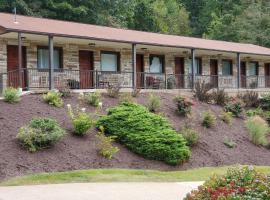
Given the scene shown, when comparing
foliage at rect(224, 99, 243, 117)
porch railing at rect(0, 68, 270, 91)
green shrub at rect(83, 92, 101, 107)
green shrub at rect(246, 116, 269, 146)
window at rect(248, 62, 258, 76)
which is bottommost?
green shrub at rect(246, 116, 269, 146)

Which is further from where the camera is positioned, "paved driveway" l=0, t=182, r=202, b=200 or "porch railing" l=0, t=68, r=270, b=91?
"porch railing" l=0, t=68, r=270, b=91

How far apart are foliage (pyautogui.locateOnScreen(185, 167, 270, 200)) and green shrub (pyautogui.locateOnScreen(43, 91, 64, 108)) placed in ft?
36.7

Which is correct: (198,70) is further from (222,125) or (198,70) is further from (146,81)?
(222,125)

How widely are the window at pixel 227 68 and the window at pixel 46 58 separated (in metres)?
12.9

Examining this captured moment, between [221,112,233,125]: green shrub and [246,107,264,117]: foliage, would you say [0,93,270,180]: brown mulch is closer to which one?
[221,112,233,125]: green shrub

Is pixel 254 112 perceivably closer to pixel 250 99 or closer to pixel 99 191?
pixel 250 99

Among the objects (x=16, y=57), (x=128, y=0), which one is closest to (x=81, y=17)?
(x=128, y=0)

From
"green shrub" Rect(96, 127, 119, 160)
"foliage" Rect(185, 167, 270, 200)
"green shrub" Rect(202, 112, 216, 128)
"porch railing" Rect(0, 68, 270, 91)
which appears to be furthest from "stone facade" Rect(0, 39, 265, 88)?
"foliage" Rect(185, 167, 270, 200)

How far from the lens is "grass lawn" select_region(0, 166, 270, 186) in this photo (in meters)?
12.4

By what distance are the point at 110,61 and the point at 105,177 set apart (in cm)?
1483

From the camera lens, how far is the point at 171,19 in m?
55.5

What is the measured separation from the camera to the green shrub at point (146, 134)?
16266mm

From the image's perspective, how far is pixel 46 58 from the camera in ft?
80.8

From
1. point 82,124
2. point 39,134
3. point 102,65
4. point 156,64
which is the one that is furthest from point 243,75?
point 39,134
